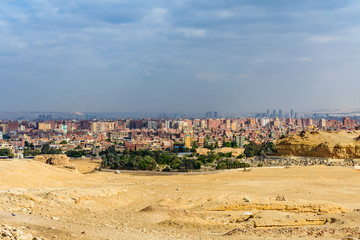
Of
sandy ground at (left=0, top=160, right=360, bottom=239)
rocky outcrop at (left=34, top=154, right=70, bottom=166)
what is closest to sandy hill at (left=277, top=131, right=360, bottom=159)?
sandy ground at (left=0, top=160, right=360, bottom=239)

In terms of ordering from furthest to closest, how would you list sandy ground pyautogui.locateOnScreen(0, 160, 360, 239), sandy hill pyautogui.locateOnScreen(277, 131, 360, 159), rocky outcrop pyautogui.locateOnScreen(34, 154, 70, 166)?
sandy hill pyautogui.locateOnScreen(277, 131, 360, 159), rocky outcrop pyautogui.locateOnScreen(34, 154, 70, 166), sandy ground pyautogui.locateOnScreen(0, 160, 360, 239)

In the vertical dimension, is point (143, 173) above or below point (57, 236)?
below

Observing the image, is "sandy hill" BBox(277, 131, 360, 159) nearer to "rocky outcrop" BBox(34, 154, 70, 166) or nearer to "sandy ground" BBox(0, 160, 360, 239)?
"sandy ground" BBox(0, 160, 360, 239)

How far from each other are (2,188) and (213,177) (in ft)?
52.6

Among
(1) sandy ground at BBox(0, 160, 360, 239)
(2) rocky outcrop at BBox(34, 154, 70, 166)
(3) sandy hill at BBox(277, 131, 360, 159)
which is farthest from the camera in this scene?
(3) sandy hill at BBox(277, 131, 360, 159)

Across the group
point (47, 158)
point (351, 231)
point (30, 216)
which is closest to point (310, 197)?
point (351, 231)

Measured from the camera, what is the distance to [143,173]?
33875mm

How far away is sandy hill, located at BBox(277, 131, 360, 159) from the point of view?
38.7 meters

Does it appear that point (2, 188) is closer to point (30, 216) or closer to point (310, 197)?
point (30, 216)

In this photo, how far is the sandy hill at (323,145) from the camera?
38.7 meters

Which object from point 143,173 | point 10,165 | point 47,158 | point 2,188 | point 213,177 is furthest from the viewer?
point 143,173

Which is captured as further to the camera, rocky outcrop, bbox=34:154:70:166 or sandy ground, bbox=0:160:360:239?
rocky outcrop, bbox=34:154:70:166

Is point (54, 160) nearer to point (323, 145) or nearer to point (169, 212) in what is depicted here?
point (169, 212)

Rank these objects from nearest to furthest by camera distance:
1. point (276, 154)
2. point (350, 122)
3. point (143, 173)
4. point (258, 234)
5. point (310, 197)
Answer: point (258, 234), point (310, 197), point (143, 173), point (276, 154), point (350, 122)
